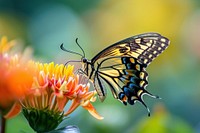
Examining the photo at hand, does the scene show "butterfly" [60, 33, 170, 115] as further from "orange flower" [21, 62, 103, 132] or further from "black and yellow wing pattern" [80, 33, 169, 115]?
"orange flower" [21, 62, 103, 132]

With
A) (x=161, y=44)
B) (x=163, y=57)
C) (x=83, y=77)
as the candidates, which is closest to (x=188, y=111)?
(x=163, y=57)

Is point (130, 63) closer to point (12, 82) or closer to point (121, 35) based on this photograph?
point (12, 82)

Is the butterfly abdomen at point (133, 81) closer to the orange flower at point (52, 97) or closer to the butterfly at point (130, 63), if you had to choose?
the butterfly at point (130, 63)

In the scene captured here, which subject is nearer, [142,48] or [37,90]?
[37,90]

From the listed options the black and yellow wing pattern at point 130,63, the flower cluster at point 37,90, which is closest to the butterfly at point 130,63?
the black and yellow wing pattern at point 130,63

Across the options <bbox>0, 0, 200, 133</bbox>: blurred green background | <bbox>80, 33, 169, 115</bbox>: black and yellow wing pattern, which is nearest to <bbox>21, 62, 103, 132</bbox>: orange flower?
<bbox>80, 33, 169, 115</bbox>: black and yellow wing pattern

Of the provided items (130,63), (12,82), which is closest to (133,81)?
(130,63)
